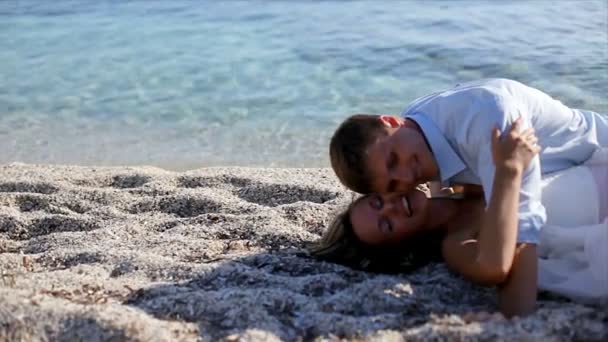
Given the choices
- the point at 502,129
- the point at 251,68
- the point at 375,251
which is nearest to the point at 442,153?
the point at 502,129

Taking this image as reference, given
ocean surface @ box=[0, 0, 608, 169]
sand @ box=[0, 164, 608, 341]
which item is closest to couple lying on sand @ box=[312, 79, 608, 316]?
sand @ box=[0, 164, 608, 341]

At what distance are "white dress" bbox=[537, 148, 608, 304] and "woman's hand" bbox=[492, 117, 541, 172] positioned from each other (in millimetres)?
382

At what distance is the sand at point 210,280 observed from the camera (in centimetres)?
274

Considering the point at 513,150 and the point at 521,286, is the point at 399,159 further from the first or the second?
the point at 521,286

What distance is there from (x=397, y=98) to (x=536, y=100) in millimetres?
3926

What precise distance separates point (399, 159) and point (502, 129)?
40 centimetres

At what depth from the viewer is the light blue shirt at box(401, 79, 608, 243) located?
2.99 meters

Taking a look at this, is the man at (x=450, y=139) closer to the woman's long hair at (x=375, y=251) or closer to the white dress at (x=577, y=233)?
the white dress at (x=577, y=233)

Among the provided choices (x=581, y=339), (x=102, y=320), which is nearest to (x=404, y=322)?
(x=581, y=339)

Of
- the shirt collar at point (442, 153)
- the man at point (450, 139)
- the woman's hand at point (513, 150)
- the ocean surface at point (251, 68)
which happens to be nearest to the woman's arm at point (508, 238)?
the woman's hand at point (513, 150)

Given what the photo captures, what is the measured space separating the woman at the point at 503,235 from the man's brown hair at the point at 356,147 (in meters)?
0.13

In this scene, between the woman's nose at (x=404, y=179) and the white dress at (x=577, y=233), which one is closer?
the white dress at (x=577, y=233)

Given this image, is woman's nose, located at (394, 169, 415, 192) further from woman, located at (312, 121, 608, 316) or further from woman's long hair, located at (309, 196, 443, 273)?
woman's long hair, located at (309, 196, 443, 273)

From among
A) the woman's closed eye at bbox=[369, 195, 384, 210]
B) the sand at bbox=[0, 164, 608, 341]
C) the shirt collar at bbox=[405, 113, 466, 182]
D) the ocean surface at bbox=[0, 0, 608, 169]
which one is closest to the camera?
the sand at bbox=[0, 164, 608, 341]
